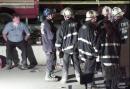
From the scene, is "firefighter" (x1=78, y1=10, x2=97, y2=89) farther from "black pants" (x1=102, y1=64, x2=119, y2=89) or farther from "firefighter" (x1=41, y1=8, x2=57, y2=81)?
"firefighter" (x1=41, y1=8, x2=57, y2=81)

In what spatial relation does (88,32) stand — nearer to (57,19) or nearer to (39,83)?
(39,83)

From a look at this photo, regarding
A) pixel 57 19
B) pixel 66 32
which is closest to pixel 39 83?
pixel 66 32

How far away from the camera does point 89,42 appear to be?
13.8 m

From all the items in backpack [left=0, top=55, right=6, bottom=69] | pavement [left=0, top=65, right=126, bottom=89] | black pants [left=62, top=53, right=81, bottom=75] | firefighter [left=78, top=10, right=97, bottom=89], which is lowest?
pavement [left=0, top=65, right=126, bottom=89]

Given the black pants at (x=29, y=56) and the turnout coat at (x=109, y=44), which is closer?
the turnout coat at (x=109, y=44)

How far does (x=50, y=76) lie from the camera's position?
1495 centimetres

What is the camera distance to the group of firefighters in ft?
43.0

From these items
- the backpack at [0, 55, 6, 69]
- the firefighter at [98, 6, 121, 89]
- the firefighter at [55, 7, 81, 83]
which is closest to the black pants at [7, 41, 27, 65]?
the backpack at [0, 55, 6, 69]

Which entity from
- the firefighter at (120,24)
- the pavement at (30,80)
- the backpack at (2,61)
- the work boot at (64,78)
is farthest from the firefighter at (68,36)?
the backpack at (2,61)

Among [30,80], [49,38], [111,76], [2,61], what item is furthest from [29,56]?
[111,76]

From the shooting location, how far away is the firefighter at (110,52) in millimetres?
13062

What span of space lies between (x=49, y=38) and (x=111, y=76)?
232 centimetres

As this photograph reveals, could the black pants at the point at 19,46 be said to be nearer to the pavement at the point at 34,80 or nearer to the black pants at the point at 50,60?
the pavement at the point at 34,80

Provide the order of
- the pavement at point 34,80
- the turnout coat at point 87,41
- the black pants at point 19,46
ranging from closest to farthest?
the turnout coat at point 87,41 < the pavement at point 34,80 < the black pants at point 19,46
